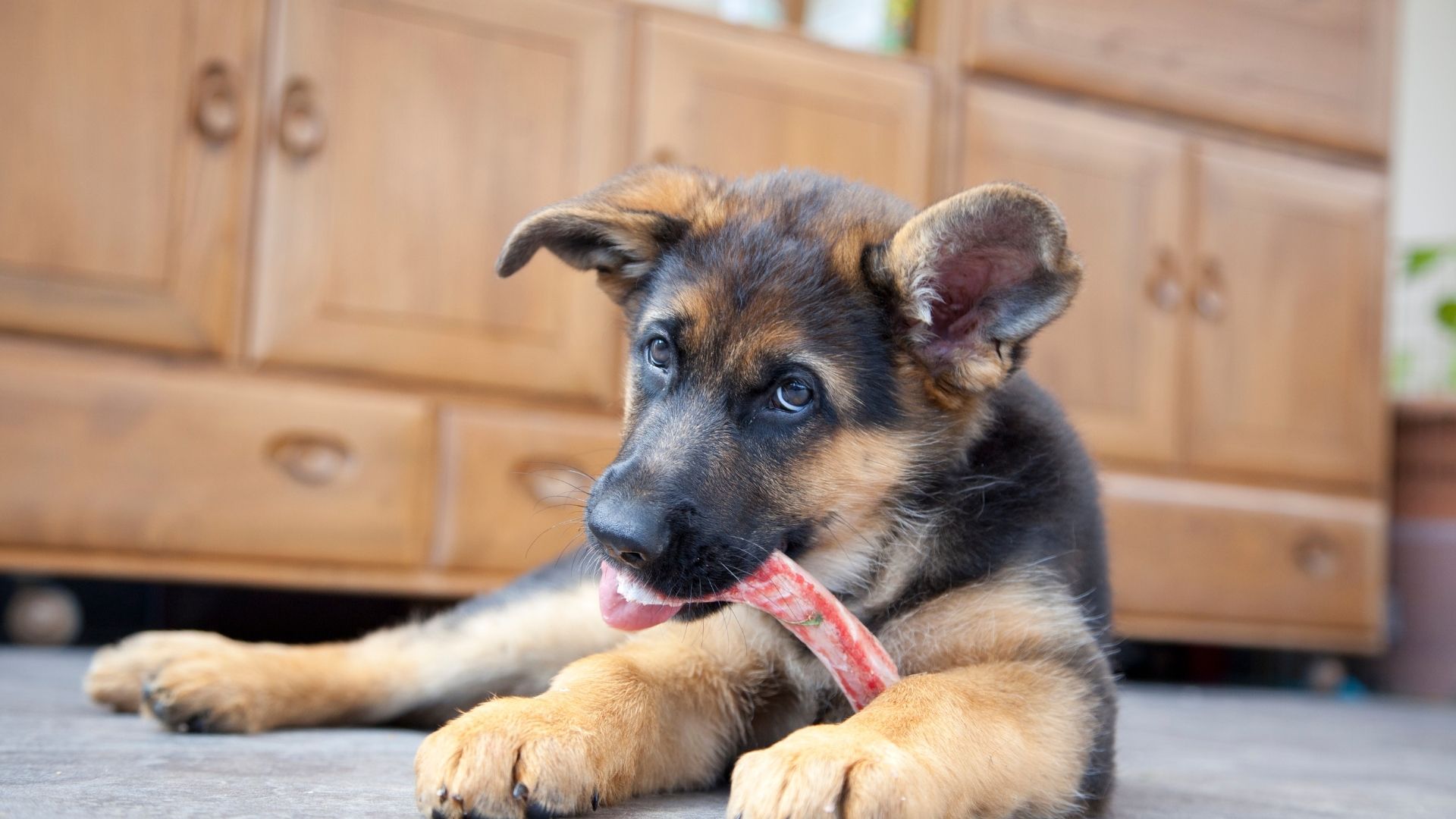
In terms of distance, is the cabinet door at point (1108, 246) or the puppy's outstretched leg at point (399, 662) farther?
the cabinet door at point (1108, 246)

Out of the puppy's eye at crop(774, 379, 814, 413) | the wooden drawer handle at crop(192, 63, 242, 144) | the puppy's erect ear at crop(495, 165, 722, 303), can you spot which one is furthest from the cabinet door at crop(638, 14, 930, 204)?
the puppy's eye at crop(774, 379, 814, 413)

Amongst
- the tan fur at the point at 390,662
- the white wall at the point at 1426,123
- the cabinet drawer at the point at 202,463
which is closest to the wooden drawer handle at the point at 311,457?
the cabinet drawer at the point at 202,463

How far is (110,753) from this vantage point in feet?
6.15

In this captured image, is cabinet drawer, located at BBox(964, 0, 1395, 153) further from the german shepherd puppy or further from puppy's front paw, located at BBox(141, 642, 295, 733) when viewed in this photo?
puppy's front paw, located at BBox(141, 642, 295, 733)

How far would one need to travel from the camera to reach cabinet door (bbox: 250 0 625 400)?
3.68m

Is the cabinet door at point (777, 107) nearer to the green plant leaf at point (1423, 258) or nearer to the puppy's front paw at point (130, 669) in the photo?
the puppy's front paw at point (130, 669)

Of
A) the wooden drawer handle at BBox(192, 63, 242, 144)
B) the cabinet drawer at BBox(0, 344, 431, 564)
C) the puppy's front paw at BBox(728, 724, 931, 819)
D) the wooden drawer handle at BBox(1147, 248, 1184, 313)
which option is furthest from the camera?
the wooden drawer handle at BBox(1147, 248, 1184, 313)

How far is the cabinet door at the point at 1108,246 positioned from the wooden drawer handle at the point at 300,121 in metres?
2.12

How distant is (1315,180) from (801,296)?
12.6ft

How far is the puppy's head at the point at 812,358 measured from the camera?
184 cm

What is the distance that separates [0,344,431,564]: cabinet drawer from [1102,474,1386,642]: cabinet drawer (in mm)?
2402

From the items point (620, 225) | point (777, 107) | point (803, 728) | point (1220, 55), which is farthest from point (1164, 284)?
point (803, 728)

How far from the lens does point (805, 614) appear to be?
1.91 meters

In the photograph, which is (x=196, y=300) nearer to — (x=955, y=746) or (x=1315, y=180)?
(x=955, y=746)
